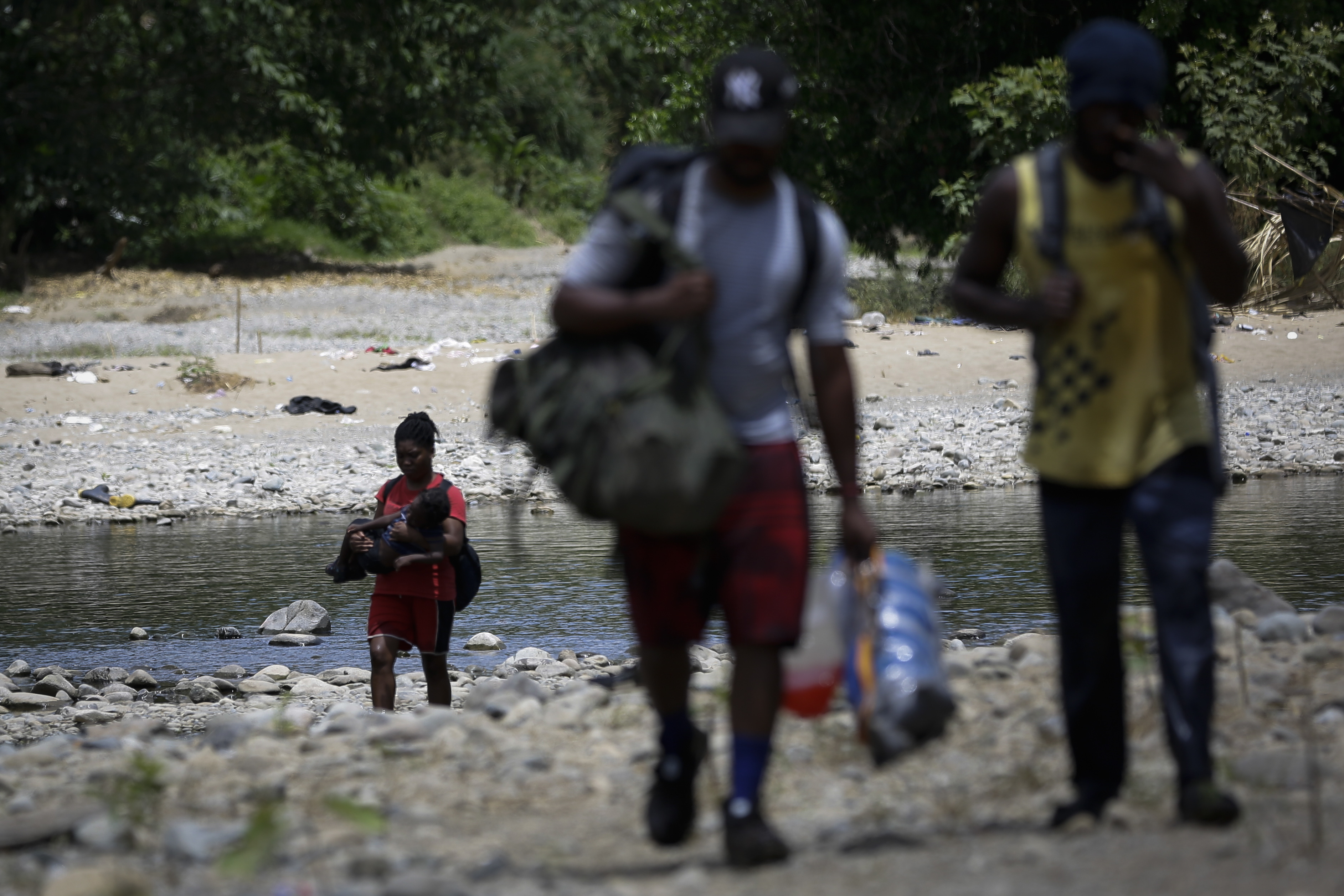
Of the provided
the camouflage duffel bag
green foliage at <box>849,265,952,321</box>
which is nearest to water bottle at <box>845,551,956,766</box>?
the camouflage duffel bag

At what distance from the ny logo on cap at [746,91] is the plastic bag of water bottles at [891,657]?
1.00 metres

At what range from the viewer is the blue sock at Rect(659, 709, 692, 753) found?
10.9 feet

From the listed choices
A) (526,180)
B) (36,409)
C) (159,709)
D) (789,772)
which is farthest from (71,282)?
(789,772)

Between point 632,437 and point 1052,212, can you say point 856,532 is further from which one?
point 1052,212

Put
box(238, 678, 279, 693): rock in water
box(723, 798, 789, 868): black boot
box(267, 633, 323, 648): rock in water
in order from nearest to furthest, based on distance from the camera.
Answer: box(723, 798, 789, 868): black boot < box(238, 678, 279, 693): rock in water < box(267, 633, 323, 648): rock in water

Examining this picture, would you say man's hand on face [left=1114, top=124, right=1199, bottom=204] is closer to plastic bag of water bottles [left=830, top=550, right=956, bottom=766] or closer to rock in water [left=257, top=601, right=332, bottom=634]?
plastic bag of water bottles [left=830, top=550, right=956, bottom=766]

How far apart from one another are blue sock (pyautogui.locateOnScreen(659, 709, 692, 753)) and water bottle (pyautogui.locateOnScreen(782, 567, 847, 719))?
0.28m

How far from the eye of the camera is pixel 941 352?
62.0 feet

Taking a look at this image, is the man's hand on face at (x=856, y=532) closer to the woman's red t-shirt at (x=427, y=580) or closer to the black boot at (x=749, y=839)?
the black boot at (x=749, y=839)

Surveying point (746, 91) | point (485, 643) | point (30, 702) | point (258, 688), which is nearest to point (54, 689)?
point (30, 702)

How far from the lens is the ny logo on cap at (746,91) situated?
303 cm

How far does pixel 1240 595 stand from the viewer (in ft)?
18.9

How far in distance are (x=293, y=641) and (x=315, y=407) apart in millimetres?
9236

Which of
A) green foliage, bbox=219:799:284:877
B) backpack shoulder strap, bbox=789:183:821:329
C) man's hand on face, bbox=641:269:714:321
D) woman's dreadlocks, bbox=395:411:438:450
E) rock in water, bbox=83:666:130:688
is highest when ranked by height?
backpack shoulder strap, bbox=789:183:821:329
